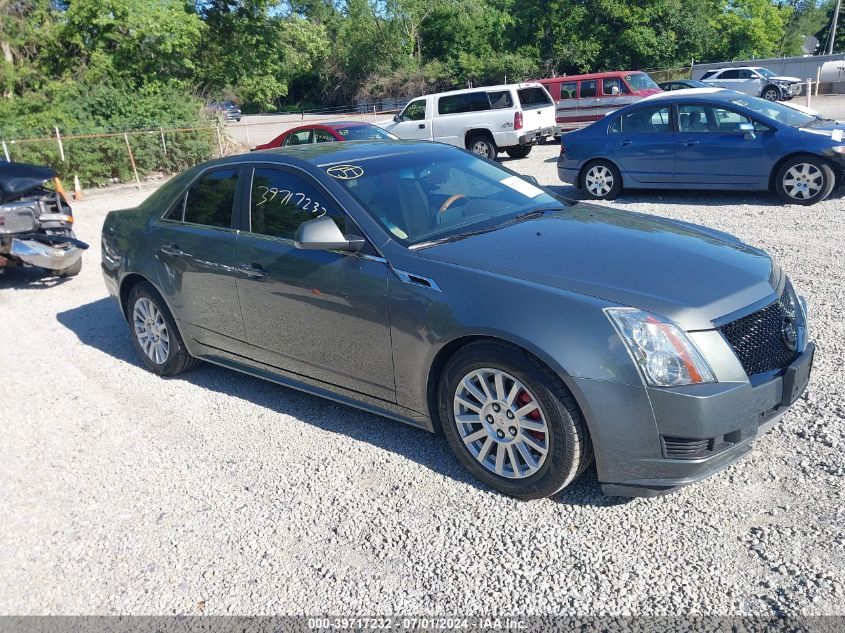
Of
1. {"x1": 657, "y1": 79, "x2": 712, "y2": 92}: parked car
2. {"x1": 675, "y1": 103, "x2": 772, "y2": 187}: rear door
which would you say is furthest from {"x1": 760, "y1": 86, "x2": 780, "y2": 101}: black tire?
{"x1": 675, "y1": 103, "x2": 772, "y2": 187}: rear door

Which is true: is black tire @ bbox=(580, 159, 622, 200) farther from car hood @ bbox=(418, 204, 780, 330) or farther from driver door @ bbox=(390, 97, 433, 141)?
driver door @ bbox=(390, 97, 433, 141)

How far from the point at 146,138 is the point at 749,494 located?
19866mm

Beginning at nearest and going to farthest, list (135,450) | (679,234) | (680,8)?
(679,234)
(135,450)
(680,8)

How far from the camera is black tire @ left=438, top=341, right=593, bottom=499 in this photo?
10.6 ft

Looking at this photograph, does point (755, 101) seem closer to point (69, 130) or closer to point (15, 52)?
point (69, 130)

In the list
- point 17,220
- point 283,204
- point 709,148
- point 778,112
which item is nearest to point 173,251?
point 283,204

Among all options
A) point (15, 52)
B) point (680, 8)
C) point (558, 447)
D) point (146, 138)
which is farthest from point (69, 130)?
point (680, 8)

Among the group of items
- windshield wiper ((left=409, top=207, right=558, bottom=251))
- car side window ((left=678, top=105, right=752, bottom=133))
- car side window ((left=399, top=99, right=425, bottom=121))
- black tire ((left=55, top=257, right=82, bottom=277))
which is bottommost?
black tire ((left=55, top=257, right=82, bottom=277))

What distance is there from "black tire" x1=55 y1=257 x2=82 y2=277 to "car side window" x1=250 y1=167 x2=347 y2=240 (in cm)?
559

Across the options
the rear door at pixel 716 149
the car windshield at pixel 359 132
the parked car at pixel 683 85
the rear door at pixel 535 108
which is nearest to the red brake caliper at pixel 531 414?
the rear door at pixel 716 149

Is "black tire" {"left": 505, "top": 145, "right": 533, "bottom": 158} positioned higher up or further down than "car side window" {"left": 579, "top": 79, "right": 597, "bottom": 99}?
further down

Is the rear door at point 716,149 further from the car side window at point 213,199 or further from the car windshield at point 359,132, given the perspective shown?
the car side window at point 213,199

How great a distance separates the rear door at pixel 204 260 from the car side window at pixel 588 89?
1774 cm

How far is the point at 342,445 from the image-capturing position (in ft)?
14.1
